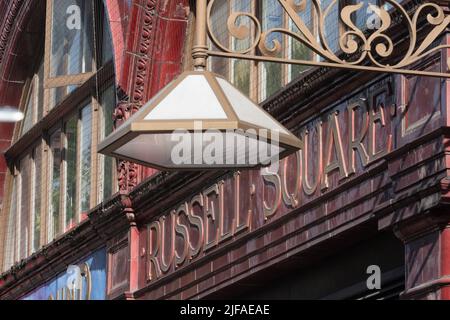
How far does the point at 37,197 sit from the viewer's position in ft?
79.8

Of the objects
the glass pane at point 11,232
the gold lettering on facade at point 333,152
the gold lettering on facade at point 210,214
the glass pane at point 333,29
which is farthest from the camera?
the glass pane at point 11,232

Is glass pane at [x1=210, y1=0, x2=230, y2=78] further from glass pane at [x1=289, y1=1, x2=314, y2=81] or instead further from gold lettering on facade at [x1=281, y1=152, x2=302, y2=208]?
gold lettering on facade at [x1=281, y1=152, x2=302, y2=208]

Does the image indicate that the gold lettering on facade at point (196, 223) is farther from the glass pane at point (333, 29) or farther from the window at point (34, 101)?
the window at point (34, 101)

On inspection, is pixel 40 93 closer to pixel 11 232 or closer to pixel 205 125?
pixel 11 232

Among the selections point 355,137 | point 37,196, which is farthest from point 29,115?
point 355,137

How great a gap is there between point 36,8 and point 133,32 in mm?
5804

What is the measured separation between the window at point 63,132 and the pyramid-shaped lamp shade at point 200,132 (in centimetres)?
1134

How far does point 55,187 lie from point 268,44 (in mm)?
7646

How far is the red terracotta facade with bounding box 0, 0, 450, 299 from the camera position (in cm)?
1245

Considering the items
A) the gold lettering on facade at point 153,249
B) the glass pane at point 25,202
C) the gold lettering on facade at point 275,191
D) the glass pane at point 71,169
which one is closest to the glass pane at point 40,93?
the glass pane at point 25,202

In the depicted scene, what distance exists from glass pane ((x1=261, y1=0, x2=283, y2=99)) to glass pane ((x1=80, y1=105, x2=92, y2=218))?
17.8ft

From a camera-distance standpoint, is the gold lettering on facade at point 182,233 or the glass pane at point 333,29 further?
the gold lettering on facade at point 182,233

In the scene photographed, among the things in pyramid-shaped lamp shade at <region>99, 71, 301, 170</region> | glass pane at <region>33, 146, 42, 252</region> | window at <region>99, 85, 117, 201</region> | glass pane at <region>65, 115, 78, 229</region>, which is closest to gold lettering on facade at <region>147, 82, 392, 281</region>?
window at <region>99, 85, 117, 201</region>

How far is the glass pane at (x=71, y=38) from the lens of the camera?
22.4 meters
